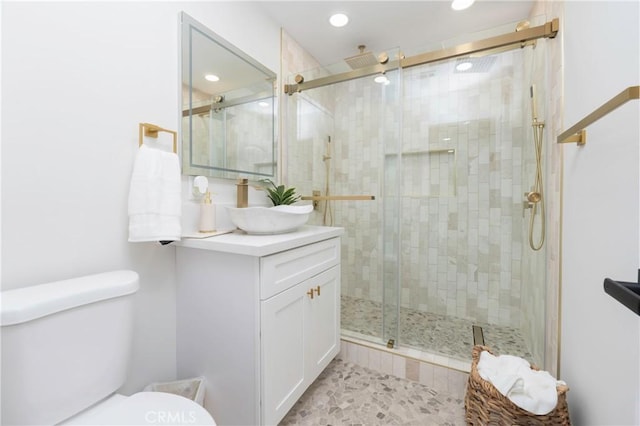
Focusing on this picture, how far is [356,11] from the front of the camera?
5.94 feet

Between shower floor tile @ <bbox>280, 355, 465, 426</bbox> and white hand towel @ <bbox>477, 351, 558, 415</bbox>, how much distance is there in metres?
0.35

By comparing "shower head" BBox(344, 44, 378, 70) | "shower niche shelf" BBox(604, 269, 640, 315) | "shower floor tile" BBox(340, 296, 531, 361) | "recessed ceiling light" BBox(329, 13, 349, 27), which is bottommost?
"shower floor tile" BBox(340, 296, 531, 361)

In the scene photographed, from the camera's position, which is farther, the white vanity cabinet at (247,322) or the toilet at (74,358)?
the white vanity cabinet at (247,322)

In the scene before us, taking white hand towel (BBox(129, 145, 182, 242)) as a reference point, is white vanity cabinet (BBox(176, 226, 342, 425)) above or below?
below

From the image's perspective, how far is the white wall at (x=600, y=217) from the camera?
30.4 inches

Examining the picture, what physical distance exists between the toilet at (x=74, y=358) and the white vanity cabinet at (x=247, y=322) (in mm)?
266

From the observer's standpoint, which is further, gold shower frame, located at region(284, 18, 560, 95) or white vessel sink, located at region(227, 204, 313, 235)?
gold shower frame, located at region(284, 18, 560, 95)

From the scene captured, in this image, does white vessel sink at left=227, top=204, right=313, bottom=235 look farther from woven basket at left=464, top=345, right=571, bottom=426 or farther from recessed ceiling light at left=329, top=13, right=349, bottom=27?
recessed ceiling light at left=329, top=13, right=349, bottom=27

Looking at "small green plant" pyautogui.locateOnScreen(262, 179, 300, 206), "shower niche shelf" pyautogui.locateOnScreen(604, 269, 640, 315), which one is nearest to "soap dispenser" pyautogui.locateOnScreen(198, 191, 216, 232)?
"small green plant" pyautogui.locateOnScreen(262, 179, 300, 206)

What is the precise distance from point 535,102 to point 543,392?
1.54 m

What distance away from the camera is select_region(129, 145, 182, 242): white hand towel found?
40.3 inches

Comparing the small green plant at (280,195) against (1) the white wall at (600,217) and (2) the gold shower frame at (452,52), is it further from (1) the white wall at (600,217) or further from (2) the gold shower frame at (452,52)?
(1) the white wall at (600,217)

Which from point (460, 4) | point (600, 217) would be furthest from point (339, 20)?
point (600, 217)

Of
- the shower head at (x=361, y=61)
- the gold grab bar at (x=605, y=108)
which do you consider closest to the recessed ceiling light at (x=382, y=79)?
the shower head at (x=361, y=61)
